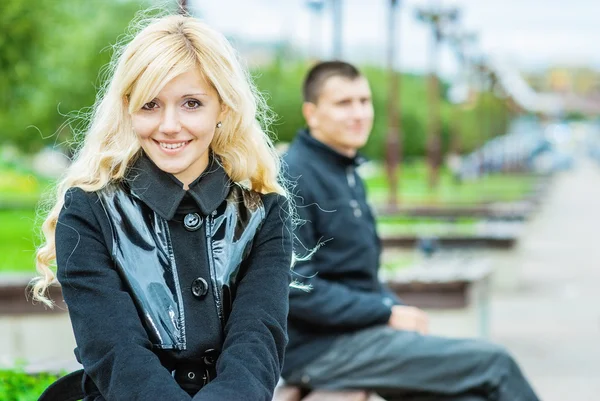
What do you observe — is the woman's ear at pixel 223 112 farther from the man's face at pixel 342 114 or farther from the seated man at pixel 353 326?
the man's face at pixel 342 114

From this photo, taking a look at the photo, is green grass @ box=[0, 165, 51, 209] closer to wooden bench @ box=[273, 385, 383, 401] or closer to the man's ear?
the man's ear

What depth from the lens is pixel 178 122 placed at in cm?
266

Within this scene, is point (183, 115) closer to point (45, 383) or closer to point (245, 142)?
point (245, 142)

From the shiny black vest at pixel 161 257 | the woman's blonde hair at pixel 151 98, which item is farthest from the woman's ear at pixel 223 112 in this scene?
the shiny black vest at pixel 161 257

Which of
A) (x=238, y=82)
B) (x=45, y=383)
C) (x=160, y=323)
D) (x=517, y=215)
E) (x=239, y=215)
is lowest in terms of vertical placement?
(x=517, y=215)

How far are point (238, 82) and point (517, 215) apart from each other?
45.4 ft

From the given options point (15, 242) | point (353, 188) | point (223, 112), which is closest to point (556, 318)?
point (353, 188)

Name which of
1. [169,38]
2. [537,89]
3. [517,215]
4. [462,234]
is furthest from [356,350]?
[537,89]

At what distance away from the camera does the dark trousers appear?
13.5 feet

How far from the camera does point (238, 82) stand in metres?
2.74

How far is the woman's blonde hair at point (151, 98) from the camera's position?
260 centimetres

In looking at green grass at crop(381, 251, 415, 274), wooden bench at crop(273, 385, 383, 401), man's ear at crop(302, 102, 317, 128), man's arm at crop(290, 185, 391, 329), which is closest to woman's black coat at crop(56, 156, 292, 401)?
man's arm at crop(290, 185, 391, 329)

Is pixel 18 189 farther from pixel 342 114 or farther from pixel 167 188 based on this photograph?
pixel 167 188

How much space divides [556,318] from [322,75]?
5.90 m
